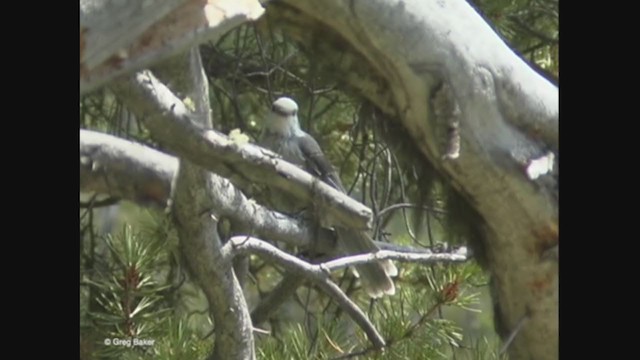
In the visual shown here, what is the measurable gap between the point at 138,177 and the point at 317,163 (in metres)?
0.18

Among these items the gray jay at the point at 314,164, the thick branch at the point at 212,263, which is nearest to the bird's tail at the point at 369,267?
the gray jay at the point at 314,164

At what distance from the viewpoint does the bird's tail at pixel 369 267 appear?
1.11 m

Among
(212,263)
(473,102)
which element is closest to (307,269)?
(212,263)

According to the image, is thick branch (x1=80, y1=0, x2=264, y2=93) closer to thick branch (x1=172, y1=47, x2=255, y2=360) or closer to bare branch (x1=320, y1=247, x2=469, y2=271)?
thick branch (x1=172, y1=47, x2=255, y2=360)

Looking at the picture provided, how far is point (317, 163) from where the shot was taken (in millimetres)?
1146

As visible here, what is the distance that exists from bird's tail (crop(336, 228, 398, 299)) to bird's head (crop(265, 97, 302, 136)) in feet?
0.37

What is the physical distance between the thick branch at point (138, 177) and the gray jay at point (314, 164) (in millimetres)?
43

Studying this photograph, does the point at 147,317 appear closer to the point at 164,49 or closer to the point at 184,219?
the point at 184,219

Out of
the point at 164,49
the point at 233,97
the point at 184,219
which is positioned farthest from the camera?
the point at 233,97

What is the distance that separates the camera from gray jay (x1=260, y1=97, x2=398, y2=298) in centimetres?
111

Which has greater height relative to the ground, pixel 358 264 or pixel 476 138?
pixel 476 138
